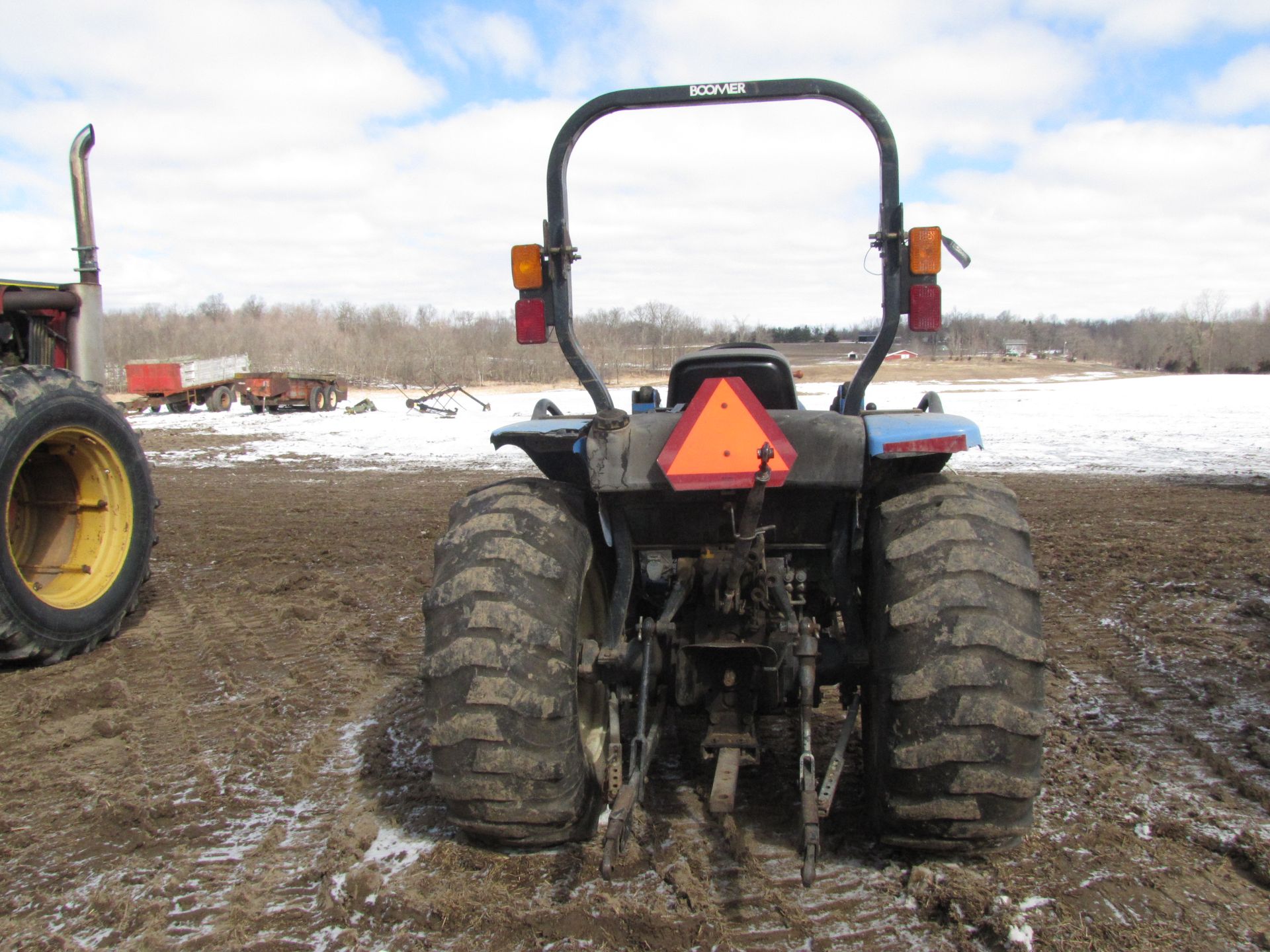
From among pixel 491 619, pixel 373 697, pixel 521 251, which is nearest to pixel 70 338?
pixel 373 697

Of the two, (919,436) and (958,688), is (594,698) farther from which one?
(919,436)

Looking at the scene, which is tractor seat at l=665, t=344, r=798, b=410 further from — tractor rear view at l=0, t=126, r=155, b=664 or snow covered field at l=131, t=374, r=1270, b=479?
snow covered field at l=131, t=374, r=1270, b=479

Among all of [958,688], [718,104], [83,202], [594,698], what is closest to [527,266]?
[718,104]

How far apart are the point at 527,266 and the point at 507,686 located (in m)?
1.47

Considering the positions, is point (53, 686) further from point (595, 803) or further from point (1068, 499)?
point (1068, 499)

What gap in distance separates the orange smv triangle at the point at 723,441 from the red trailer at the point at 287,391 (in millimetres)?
27230

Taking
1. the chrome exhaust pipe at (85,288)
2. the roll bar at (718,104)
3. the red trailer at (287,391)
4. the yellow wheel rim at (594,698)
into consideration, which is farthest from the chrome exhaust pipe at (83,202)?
the red trailer at (287,391)

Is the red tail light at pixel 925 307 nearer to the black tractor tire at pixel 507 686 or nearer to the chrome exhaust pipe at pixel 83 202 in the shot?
the black tractor tire at pixel 507 686

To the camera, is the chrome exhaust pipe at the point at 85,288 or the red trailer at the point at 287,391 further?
the red trailer at the point at 287,391

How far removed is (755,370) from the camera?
3652 mm

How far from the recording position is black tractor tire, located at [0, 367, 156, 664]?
5125mm

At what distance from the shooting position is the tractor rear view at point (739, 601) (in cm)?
263

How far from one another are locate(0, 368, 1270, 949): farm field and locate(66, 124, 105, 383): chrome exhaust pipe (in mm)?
1687

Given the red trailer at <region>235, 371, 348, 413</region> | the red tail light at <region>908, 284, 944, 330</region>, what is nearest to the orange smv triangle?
the red tail light at <region>908, 284, 944, 330</region>
